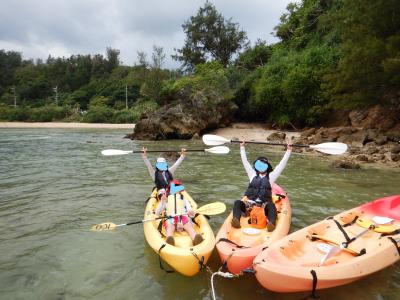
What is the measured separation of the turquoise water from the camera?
367 centimetres

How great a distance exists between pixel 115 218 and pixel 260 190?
107 inches

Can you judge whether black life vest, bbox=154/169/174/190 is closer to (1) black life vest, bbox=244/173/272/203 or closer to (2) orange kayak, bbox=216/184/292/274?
(1) black life vest, bbox=244/173/272/203

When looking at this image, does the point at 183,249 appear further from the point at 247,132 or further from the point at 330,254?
the point at 247,132

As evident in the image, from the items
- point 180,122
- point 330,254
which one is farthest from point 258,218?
point 180,122

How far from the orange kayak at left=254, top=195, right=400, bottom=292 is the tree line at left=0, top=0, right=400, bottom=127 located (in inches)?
306

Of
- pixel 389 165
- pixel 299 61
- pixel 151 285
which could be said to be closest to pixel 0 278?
pixel 151 285

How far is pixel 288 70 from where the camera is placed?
19.9 m

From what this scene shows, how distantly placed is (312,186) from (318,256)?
4.82 meters

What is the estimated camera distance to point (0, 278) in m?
4.00

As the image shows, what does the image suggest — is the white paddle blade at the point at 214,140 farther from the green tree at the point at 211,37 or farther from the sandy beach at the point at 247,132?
the green tree at the point at 211,37

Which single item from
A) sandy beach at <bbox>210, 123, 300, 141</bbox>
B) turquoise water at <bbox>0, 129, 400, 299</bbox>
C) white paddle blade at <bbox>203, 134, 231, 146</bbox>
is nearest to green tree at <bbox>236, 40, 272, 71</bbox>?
sandy beach at <bbox>210, 123, 300, 141</bbox>

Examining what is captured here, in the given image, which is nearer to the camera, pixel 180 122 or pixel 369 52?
pixel 369 52

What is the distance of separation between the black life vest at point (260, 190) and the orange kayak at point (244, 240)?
305mm

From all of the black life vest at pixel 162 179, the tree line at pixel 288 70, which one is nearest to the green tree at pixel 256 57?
the tree line at pixel 288 70
